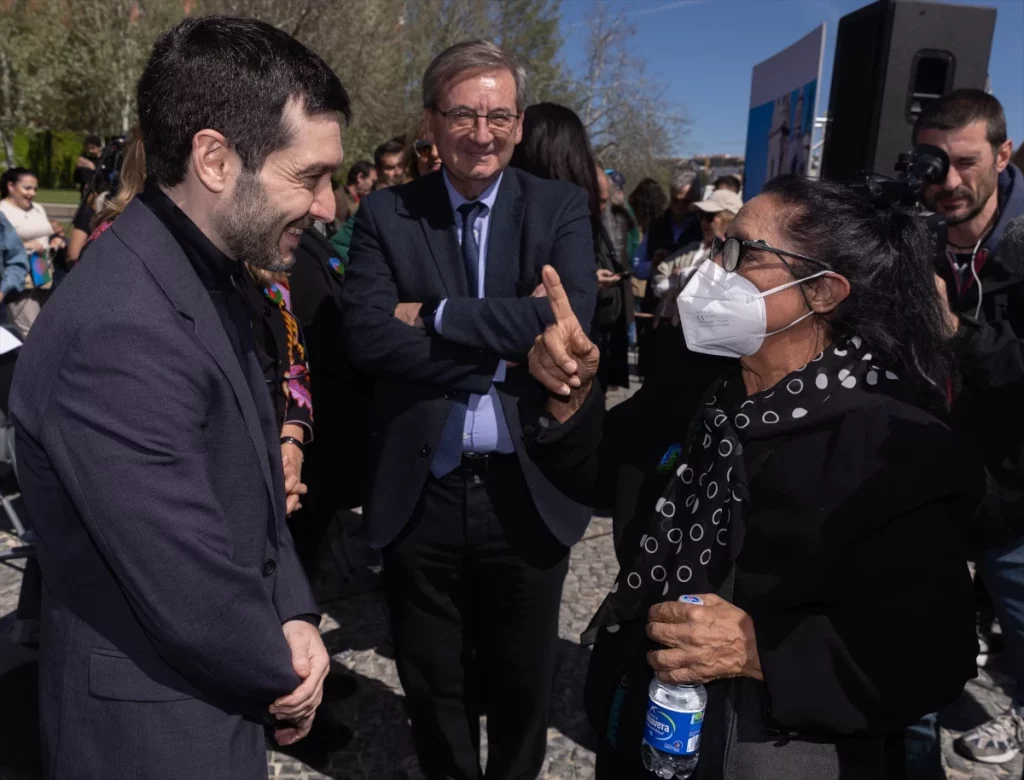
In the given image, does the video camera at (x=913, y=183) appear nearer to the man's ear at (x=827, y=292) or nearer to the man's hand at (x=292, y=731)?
the man's ear at (x=827, y=292)

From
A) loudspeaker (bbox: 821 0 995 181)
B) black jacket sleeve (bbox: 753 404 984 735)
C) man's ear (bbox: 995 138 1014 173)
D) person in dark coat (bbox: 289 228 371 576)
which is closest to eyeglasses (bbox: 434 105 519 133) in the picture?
person in dark coat (bbox: 289 228 371 576)

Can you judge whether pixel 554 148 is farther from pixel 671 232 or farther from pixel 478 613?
pixel 671 232

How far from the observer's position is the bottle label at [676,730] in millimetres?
1440

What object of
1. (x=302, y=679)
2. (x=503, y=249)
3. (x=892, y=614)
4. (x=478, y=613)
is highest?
(x=503, y=249)

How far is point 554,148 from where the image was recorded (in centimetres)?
280

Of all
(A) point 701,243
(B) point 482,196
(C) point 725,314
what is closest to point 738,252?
(C) point 725,314

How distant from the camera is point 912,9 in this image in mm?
4844

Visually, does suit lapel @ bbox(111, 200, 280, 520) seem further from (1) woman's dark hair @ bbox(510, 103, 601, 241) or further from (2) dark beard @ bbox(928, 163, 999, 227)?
(2) dark beard @ bbox(928, 163, 999, 227)

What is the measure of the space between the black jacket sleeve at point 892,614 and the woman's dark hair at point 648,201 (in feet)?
26.2

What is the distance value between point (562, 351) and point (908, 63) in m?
4.34

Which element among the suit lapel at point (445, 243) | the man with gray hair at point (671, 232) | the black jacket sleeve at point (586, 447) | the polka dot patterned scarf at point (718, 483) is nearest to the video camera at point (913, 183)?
the polka dot patterned scarf at point (718, 483)

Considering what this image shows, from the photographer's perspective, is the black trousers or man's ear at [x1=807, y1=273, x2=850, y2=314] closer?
Answer: man's ear at [x1=807, y1=273, x2=850, y2=314]

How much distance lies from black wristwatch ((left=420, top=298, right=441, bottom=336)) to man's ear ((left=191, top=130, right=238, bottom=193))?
842 millimetres

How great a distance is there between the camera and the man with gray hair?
Result: 710 cm
